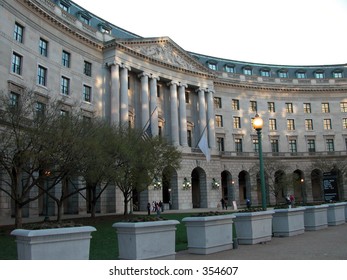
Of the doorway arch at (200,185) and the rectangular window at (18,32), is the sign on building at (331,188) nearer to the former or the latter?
the doorway arch at (200,185)

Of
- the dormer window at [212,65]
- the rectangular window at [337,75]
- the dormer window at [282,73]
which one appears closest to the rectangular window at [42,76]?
the dormer window at [212,65]

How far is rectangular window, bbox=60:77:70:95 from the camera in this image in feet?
146

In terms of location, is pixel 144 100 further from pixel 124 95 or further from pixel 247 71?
pixel 247 71

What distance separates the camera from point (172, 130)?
2335 inches

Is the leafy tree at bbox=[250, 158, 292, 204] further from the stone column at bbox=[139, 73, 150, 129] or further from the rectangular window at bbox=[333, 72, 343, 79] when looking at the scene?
the rectangular window at bbox=[333, 72, 343, 79]

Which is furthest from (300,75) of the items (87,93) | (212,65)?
(87,93)

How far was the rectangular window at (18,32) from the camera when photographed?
38031mm

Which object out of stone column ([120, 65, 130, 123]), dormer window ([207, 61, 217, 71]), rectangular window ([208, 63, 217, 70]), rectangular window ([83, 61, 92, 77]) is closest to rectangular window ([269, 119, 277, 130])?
dormer window ([207, 61, 217, 71])

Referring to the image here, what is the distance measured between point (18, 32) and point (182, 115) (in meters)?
29.3

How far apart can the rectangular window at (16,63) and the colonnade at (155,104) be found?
13419 mm

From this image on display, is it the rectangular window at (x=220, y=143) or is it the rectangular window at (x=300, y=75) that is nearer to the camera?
the rectangular window at (x=220, y=143)

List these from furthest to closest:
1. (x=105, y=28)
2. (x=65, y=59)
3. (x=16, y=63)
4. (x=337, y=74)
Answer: (x=337, y=74) < (x=105, y=28) < (x=65, y=59) < (x=16, y=63)

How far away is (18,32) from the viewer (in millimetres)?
38531

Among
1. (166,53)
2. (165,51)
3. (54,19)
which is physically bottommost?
(54,19)
